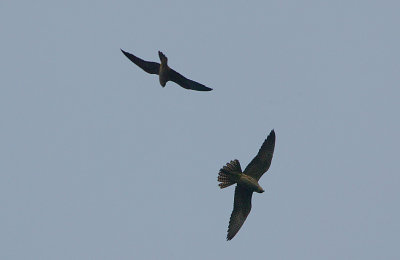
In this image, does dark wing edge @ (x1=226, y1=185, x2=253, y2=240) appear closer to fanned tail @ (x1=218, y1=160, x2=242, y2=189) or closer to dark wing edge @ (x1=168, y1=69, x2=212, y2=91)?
fanned tail @ (x1=218, y1=160, x2=242, y2=189)

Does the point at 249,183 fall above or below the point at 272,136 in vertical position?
below

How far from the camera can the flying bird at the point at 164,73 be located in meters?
21.4

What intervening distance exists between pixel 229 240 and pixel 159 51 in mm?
5676

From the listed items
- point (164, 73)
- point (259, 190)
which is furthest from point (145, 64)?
point (259, 190)

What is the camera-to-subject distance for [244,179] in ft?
67.5

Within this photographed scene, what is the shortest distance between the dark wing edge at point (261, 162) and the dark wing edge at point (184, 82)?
2.39 metres

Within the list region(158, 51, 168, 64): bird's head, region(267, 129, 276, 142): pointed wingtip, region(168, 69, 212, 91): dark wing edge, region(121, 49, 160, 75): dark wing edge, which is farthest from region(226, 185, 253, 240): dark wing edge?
region(121, 49, 160, 75): dark wing edge

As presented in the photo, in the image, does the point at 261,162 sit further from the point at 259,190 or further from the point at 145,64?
the point at 145,64

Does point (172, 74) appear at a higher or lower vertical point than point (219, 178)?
higher

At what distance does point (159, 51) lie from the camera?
2027 cm

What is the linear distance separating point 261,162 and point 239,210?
155 centimetres

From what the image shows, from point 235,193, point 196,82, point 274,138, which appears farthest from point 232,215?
point 196,82

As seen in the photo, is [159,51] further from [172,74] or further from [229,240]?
[229,240]

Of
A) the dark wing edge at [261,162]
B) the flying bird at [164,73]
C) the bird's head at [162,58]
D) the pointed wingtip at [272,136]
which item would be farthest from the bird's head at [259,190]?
the bird's head at [162,58]
